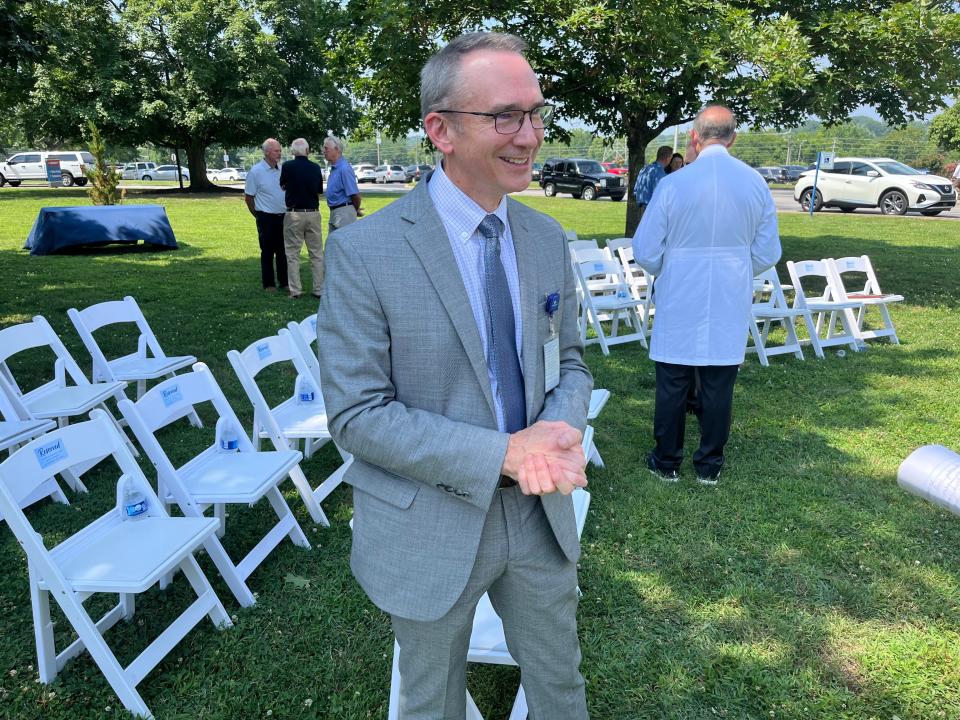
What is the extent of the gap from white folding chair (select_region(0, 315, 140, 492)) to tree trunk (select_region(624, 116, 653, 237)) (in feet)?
28.1

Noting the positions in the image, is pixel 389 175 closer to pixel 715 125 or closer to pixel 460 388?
pixel 715 125

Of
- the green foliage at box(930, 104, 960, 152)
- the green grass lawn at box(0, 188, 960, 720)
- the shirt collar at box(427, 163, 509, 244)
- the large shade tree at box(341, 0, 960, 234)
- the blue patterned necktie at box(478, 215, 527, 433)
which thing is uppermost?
the green foliage at box(930, 104, 960, 152)

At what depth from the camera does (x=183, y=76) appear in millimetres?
30641

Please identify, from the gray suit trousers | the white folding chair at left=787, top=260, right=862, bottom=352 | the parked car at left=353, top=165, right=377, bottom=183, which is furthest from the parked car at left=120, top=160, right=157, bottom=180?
the gray suit trousers

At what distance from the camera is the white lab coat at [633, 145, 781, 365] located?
13.1 ft

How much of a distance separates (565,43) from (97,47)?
2706 cm

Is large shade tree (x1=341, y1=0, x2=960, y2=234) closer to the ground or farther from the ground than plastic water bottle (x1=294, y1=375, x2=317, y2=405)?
farther from the ground

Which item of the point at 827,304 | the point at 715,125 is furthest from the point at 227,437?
the point at 827,304

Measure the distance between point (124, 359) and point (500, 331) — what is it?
485cm

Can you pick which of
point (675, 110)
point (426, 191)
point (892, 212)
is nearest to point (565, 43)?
point (675, 110)

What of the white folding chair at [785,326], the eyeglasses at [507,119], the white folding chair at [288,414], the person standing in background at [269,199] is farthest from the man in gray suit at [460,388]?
the person standing in background at [269,199]

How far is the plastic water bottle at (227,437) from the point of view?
374 centimetres

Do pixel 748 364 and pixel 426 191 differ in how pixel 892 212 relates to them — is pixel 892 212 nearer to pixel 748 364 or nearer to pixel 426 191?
pixel 748 364

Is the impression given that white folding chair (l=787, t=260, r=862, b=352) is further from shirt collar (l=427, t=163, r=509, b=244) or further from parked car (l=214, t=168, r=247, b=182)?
parked car (l=214, t=168, r=247, b=182)
